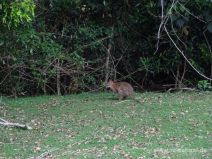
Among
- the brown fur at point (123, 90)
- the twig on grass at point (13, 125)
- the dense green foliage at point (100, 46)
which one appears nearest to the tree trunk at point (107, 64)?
the dense green foliage at point (100, 46)

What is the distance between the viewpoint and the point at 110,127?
27.6ft

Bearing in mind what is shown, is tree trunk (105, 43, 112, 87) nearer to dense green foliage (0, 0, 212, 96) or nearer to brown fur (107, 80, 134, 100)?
dense green foliage (0, 0, 212, 96)

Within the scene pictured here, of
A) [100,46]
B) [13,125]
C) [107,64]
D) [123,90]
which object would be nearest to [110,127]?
[13,125]

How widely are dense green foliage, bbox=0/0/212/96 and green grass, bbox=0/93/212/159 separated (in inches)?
34.0

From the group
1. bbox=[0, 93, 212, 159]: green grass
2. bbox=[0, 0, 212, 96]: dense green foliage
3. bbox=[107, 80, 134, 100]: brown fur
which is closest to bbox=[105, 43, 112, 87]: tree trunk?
bbox=[0, 0, 212, 96]: dense green foliage

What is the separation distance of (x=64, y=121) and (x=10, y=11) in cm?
195

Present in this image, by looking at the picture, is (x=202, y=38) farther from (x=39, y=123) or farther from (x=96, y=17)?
(x=39, y=123)

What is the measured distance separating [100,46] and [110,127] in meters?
4.17

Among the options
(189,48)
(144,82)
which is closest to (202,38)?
(189,48)

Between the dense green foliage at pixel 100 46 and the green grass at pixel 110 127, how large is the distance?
86 centimetres

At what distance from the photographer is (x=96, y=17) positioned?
1264cm

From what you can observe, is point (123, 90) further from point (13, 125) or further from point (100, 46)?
point (13, 125)

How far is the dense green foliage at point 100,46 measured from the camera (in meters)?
11.6

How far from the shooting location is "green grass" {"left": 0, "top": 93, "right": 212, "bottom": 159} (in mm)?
7168
